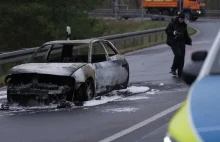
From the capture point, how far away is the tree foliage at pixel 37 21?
117 ft

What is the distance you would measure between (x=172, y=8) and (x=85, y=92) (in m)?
52.3

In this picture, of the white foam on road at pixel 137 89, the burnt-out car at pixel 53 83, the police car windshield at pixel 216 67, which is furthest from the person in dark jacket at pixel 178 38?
the police car windshield at pixel 216 67

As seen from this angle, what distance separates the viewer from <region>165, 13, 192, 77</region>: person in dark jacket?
1702 cm

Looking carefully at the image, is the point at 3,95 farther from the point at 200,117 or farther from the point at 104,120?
the point at 200,117

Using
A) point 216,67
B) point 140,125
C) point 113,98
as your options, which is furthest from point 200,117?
point 113,98

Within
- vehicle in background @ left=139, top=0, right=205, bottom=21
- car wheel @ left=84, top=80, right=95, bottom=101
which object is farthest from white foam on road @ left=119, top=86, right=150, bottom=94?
vehicle in background @ left=139, top=0, right=205, bottom=21

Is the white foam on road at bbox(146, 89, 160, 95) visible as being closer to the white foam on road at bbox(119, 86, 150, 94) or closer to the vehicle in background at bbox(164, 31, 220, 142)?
the white foam on road at bbox(119, 86, 150, 94)

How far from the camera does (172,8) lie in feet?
208

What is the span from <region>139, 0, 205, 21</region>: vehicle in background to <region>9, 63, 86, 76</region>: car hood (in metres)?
Answer: 47.2

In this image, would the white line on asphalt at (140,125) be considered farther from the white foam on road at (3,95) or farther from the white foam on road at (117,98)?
the white foam on road at (3,95)

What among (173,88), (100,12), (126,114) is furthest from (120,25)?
(126,114)

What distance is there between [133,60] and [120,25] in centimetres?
3611

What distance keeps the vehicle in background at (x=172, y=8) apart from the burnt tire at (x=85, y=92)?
47.0 meters

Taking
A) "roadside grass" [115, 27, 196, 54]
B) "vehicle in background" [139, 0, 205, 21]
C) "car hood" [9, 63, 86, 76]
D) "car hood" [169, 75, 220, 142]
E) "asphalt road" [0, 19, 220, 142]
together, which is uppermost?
"car hood" [169, 75, 220, 142]
